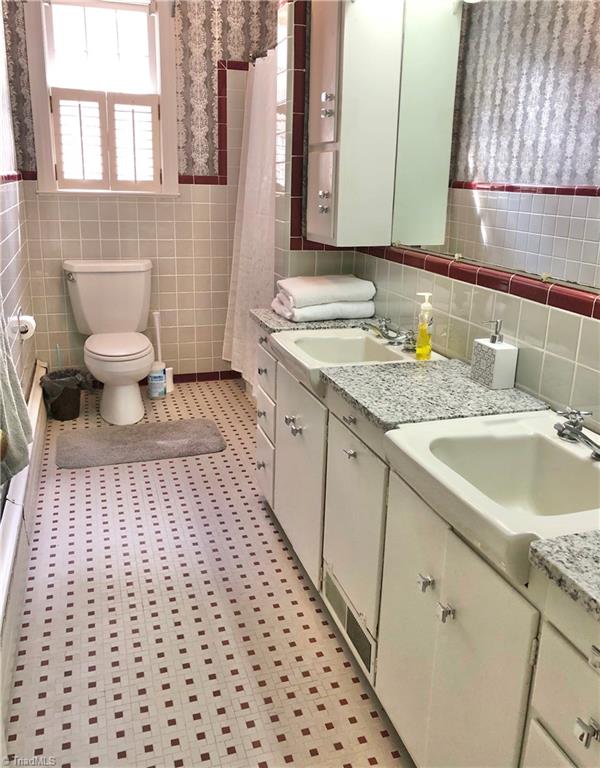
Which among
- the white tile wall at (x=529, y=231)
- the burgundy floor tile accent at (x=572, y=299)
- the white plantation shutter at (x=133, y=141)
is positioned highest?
the white plantation shutter at (x=133, y=141)

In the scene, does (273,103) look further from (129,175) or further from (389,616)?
(389,616)

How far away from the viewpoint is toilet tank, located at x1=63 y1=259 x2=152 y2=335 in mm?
3674

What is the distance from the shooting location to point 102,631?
200 cm

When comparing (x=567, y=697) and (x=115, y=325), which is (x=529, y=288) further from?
(x=115, y=325)

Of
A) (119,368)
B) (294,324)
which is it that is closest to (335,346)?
(294,324)

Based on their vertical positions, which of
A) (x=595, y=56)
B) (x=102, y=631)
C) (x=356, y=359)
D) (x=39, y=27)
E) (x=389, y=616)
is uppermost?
(x=39, y=27)

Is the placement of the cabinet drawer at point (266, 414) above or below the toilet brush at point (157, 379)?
above

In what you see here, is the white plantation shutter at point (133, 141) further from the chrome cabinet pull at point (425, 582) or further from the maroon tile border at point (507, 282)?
the chrome cabinet pull at point (425, 582)

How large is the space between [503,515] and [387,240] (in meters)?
1.63

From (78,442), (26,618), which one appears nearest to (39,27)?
(78,442)

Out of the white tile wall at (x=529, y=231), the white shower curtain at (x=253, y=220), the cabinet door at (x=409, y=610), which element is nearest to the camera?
the cabinet door at (x=409, y=610)

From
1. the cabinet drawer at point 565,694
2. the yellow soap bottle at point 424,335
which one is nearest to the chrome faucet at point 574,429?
the cabinet drawer at point 565,694

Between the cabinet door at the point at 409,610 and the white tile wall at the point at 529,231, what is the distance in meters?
0.79

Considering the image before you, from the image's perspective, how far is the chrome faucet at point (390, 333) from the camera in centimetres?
220
